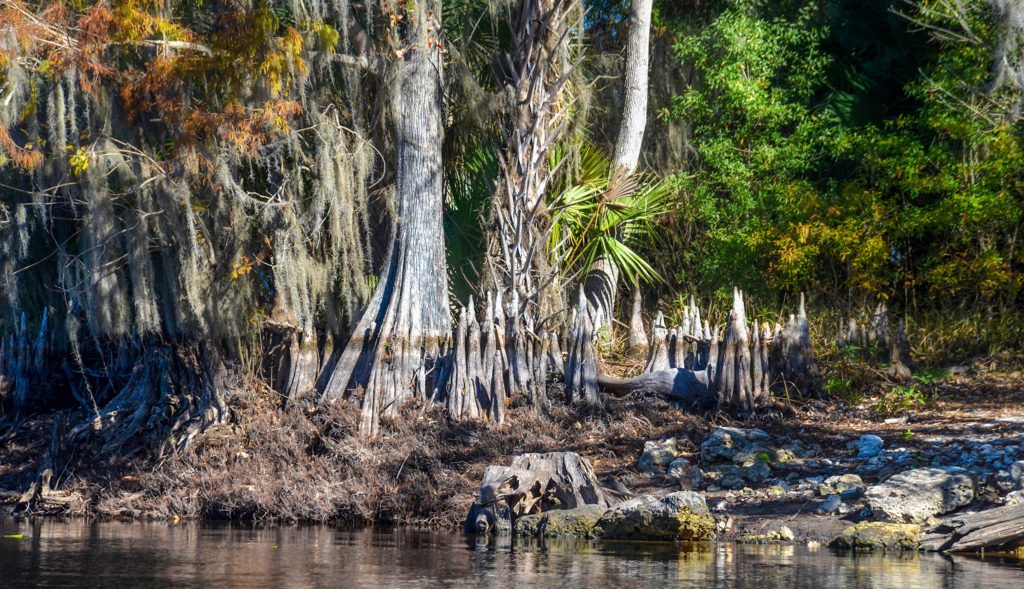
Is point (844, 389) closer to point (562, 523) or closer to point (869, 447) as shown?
point (869, 447)

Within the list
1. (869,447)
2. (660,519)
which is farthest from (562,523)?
(869,447)

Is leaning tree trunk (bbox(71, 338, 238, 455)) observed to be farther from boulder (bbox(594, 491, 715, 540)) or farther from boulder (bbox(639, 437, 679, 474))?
boulder (bbox(594, 491, 715, 540))

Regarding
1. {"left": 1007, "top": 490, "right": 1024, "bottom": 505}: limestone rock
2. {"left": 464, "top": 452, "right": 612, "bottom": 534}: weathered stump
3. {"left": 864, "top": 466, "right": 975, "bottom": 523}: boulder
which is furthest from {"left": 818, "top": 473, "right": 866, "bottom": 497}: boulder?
{"left": 464, "top": 452, "right": 612, "bottom": 534}: weathered stump

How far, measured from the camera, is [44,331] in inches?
615

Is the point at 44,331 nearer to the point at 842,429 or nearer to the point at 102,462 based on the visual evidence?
the point at 102,462

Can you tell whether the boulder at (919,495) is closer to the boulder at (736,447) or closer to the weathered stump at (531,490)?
the boulder at (736,447)

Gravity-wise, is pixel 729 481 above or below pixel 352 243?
below

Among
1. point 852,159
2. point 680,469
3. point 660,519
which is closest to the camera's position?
point 660,519

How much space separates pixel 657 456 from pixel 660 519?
2080 millimetres

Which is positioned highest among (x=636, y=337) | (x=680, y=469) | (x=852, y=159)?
(x=852, y=159)

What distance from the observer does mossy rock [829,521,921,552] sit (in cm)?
797

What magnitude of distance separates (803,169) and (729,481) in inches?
308

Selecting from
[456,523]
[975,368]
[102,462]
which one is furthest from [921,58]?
[102,462]

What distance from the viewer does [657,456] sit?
34.8 ft
